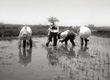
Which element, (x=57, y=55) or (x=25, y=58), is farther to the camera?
(x=57, y=55)

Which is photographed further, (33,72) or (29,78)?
(33,72)

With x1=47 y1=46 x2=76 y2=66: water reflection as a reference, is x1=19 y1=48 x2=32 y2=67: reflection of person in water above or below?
above

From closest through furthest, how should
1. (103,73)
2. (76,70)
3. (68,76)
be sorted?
(68,76) < (103,73) < (76,70)

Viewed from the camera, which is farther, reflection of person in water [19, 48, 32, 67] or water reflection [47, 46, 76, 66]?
water reflection [47, 46, 76, 66]

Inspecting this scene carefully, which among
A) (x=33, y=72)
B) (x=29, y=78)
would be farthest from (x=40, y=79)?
(x=33, y=72)

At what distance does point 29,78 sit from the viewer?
652 cm

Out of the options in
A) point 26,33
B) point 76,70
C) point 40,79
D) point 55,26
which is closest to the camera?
→ point 40,79

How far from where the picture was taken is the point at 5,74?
705cm

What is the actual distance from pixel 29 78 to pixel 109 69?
11.3 ft

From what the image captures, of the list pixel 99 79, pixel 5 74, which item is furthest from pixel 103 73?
pixel 5 74

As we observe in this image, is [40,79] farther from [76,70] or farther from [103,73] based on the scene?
[103,73]

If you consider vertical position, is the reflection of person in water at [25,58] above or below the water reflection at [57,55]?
above

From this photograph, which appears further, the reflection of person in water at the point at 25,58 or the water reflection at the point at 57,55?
the water reflection at the point at 57,55

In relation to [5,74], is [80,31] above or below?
above
